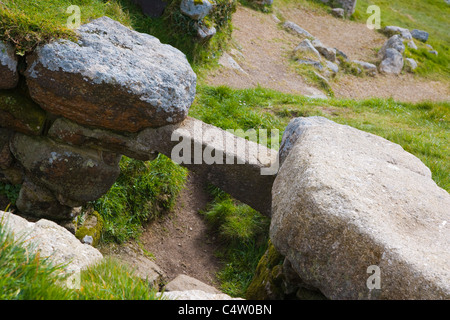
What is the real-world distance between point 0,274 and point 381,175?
3.02 metres

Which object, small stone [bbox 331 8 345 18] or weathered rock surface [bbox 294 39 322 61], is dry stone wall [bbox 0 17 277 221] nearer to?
weathered rock surface [bbox 294 39 322 61]

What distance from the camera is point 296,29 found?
1631 cm

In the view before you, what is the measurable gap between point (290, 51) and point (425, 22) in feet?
42.5

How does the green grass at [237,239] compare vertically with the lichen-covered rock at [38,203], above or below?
below

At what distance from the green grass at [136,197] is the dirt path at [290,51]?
4039 millimetres

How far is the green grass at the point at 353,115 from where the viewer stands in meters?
7.79

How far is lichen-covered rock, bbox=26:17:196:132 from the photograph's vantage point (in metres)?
4.27

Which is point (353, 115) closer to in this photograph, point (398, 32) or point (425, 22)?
point (398, 32)

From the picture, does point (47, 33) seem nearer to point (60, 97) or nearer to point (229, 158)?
point (60, 97)

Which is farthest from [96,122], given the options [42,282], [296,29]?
[296,29]

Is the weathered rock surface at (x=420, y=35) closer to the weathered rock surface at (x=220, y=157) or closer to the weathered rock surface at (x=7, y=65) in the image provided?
the weathered rock surface at (x=220, y=157)

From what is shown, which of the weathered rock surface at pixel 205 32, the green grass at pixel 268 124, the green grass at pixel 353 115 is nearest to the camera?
the green grass at pixel 268 124

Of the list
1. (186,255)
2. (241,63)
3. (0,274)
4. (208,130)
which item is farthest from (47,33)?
(241,63)

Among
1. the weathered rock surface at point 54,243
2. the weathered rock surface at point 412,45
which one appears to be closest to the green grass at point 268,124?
the weathered rock surface at point 54,243
